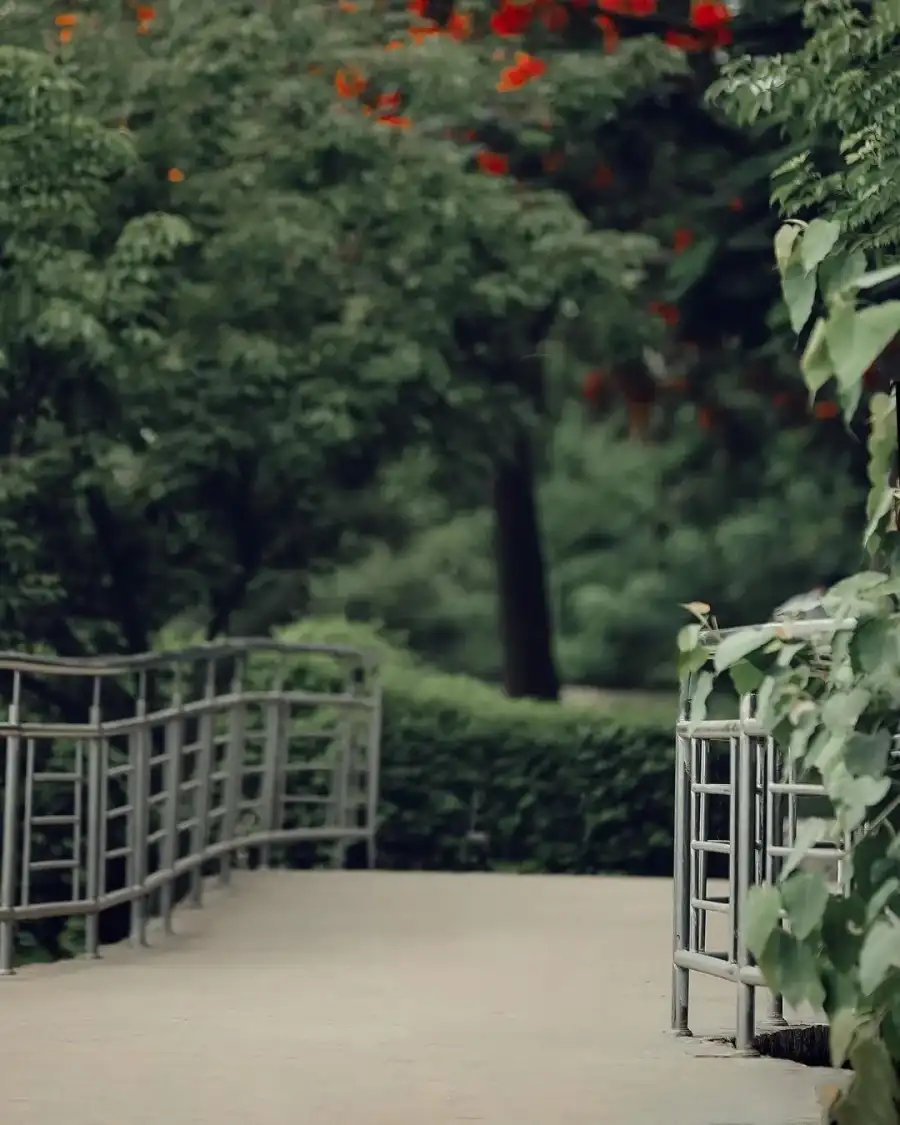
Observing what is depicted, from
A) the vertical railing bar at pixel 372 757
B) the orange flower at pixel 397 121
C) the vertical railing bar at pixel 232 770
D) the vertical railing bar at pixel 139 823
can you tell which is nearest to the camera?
the vertical railing bar at pixel 139 823

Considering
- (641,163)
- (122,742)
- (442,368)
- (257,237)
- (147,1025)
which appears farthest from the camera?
(641,163)

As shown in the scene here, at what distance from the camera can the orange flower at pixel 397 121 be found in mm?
13133

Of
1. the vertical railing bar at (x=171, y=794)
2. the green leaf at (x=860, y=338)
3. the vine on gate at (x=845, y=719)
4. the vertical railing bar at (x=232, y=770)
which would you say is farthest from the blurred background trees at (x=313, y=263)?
the green leaf at (x=860, y=338)

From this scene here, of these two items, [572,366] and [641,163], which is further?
[572,366]

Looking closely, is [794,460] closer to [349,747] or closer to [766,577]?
[766,577]

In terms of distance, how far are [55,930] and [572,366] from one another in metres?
8.86

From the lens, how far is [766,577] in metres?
24.8

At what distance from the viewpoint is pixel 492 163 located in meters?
14.2

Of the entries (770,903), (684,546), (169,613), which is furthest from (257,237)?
(684,546)

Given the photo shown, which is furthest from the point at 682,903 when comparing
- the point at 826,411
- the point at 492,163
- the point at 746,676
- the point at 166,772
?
the point at 826,411

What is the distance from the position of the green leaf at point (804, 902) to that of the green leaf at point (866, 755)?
0.25 metres

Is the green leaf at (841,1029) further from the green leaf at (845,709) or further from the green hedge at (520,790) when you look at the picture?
the green hedge at (520,790)

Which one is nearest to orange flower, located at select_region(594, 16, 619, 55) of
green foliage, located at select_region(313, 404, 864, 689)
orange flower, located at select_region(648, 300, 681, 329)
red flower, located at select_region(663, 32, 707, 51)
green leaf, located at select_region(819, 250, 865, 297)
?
red flower, located at select_region(663, 32, 707, 51)

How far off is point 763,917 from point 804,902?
9 centimetres
